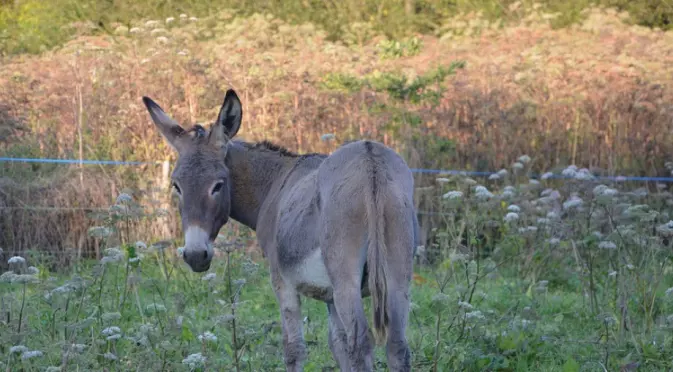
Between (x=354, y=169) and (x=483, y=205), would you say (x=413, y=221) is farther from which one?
(x=483, y=205)

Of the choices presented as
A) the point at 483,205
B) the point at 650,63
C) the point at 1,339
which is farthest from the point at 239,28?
the point at 1,339

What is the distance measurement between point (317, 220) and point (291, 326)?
73 cm

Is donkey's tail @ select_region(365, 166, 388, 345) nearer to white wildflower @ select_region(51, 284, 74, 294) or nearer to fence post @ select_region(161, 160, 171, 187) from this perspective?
white wildflower @ select_region(51, 284, 74, 294)

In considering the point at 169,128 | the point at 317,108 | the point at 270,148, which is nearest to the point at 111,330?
the point at 169,128

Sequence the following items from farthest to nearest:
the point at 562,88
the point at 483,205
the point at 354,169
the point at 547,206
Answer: the point at 562,88 → the point at 547,206 → the point at 483,205 → the point at 354,169

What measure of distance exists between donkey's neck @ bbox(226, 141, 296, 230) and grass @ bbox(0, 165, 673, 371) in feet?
1.21

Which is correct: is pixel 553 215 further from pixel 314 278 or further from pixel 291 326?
pixel 314 278

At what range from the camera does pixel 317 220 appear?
15.9 feet

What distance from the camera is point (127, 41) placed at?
12.8m

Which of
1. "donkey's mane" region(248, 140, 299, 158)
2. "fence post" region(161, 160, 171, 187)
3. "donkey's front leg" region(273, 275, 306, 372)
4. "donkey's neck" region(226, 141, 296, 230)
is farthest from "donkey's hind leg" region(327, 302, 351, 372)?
"fence post" region(161, 160, 171, 187)

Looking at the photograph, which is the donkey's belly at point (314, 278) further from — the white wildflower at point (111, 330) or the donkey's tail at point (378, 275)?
the white wildflower at point (111, 330)

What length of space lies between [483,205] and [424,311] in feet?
3.94

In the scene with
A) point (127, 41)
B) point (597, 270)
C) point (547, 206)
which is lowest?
point (597, 270)

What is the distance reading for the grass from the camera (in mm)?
5715
